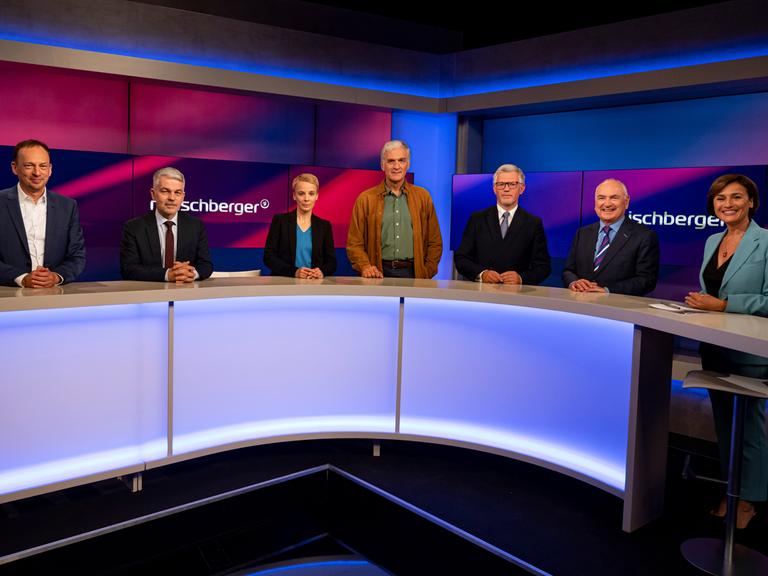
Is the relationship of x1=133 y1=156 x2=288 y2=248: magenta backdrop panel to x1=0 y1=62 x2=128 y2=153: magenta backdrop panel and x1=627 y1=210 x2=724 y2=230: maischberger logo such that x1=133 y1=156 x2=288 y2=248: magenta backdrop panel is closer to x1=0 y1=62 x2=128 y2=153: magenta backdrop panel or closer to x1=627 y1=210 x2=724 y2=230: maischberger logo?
x1=0 y1=62 x2=128 y2=153: magenta backdrop panel

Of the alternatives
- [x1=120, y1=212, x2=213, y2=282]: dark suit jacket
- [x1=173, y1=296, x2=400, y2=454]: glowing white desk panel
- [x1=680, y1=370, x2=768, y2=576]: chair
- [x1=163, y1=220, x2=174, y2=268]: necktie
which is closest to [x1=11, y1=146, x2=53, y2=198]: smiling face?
[x1=120, y1=212, x2=213, y2=282]: dark suit jacket

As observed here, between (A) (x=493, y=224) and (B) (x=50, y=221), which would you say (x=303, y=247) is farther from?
(B) (x=50, y=221)

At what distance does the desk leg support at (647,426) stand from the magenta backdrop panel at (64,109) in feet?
13.8

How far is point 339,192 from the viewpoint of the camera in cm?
599

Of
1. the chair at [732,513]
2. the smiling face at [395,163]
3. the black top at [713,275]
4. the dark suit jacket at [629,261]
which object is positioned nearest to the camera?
the chair at [732,513]

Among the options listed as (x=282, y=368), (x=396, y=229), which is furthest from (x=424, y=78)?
(x=282, y=368)

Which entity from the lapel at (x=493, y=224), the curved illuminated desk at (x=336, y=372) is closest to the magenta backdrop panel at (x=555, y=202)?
the lapel at (x=493, y=224)

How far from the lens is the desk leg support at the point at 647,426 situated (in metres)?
2.85

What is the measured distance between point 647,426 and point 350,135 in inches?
181

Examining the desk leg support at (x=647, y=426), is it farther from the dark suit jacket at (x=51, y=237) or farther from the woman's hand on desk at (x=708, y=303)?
the dark suit jacket at (x=51, y=237)

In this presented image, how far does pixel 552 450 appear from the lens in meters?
3.29

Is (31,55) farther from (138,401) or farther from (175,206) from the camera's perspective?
(138,401)

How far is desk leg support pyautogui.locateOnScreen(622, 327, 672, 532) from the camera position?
2850 millimetres

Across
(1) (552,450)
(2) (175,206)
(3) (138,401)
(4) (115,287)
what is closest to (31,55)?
(2) (175,206)
